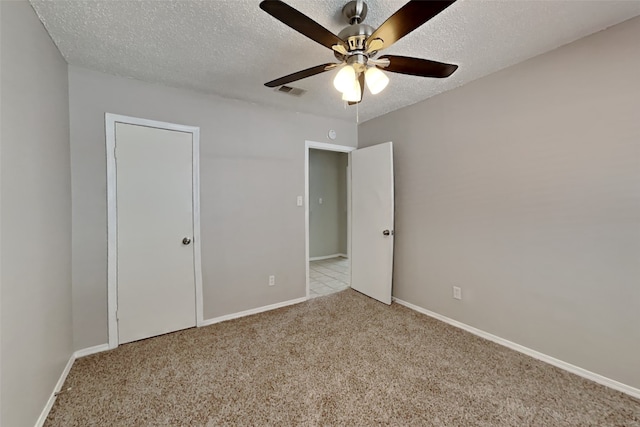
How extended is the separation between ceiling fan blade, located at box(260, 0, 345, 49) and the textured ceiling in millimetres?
282

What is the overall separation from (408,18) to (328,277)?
3779 millimetres

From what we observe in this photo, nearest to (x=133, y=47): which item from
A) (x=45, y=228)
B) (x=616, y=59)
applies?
(x=45, y=228)

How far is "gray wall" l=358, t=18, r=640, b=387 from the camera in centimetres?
172

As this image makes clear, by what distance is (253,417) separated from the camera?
1.55m

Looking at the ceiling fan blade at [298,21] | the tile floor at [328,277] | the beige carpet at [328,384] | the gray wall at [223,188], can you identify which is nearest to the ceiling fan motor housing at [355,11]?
the ceiling fan blade at [298,21]

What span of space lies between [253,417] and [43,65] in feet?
8.17

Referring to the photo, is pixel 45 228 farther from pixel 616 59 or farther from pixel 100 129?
pixel 616 59

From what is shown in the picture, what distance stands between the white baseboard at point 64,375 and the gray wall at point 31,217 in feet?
0.17

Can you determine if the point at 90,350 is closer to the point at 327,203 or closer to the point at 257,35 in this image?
the point at 257,35

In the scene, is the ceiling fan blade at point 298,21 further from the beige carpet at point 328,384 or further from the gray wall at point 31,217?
the beige carpet at point 328,384

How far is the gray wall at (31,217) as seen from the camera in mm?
1217

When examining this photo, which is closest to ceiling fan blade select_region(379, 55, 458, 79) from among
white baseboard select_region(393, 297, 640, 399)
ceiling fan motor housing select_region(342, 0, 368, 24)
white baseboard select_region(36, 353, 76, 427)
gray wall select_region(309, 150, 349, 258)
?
ceiling fan motor housing select_region(342, 0, 368, 24)

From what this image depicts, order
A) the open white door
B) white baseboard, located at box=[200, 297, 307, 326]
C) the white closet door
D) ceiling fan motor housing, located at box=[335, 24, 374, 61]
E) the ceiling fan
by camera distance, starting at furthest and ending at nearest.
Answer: the open white door
white baseboard, located at box=[200, 297, 307, 326]
the white closet door
ceiling fan motor housing, located at box=[335, 24, 374, 61]
the ceiling fan

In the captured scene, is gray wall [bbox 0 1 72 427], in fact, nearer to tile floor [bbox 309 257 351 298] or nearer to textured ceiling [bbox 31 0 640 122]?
textured ceiling [bbox 31 0 640 122]
